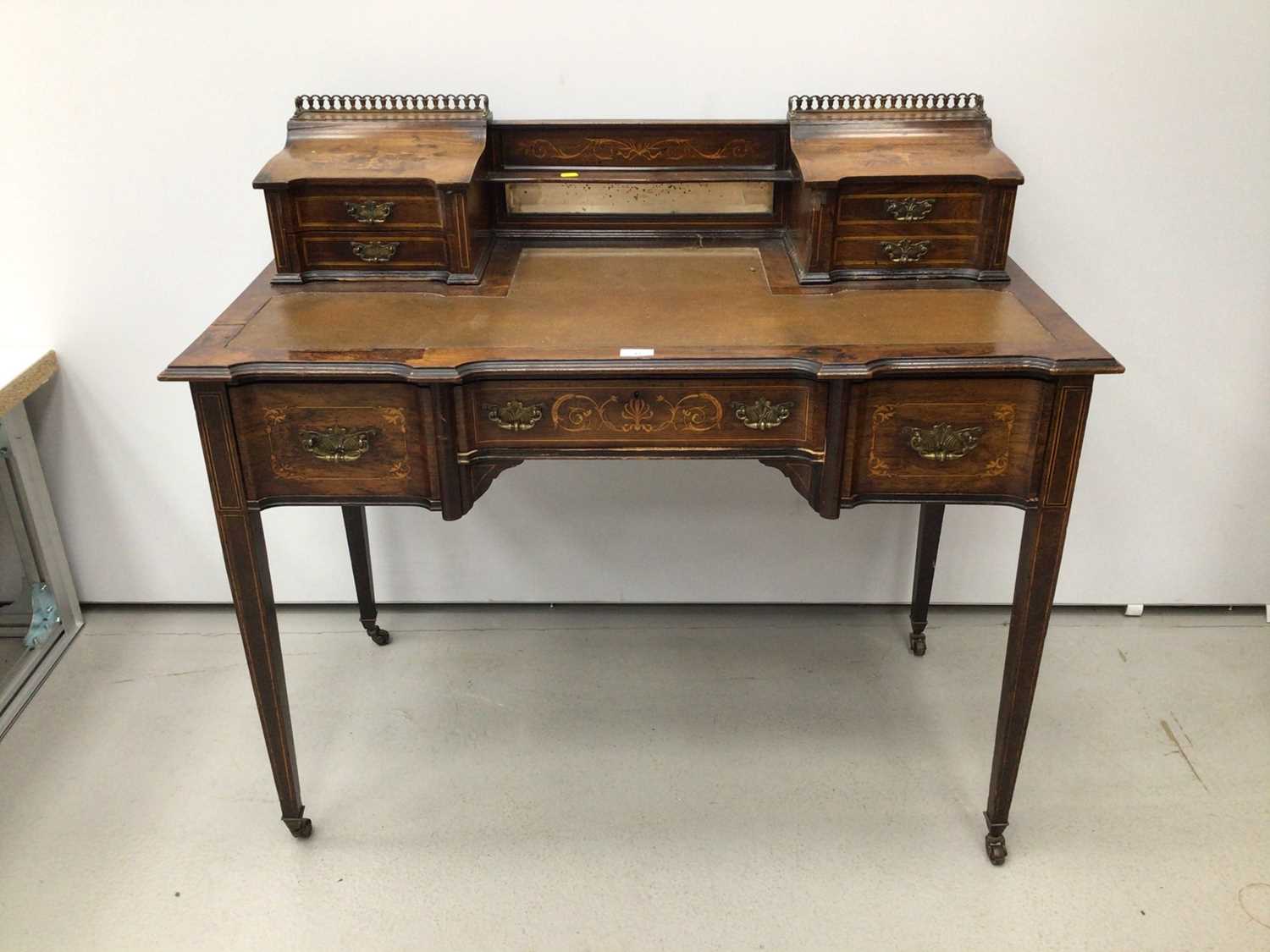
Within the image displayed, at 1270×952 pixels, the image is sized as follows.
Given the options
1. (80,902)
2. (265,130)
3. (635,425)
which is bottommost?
(80,902)

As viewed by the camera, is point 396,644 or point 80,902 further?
point 396,644

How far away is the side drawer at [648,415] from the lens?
170cm

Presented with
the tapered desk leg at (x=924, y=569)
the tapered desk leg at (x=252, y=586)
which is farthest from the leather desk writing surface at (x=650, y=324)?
the tapered desk leg at (x=924, y=569)

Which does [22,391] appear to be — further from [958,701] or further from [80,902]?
[958,701]

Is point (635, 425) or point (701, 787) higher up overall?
point (635, 425)

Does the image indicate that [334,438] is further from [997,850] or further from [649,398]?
[997,850]

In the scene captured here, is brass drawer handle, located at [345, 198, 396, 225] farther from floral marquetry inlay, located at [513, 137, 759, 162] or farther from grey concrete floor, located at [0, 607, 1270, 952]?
grey concrete floor, located at [0, 607, 1270, 952]

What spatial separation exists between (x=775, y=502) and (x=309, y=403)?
133 cm

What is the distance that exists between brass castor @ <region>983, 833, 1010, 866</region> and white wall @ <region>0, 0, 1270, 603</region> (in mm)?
834

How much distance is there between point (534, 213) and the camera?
217cm

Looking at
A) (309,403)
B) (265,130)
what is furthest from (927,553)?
(265,130)

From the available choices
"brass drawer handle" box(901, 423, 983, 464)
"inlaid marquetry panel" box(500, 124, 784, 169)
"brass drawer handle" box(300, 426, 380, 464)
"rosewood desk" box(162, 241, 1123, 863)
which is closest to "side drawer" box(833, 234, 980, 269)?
"rosewood desk" box(162, 241, 1123, 863)

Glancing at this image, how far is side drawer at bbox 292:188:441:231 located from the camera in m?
1.95

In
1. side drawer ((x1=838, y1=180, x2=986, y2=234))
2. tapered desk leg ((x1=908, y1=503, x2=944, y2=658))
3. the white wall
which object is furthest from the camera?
tapered desk leg ((x1=908, y1=503, x2=944, y2=658))
